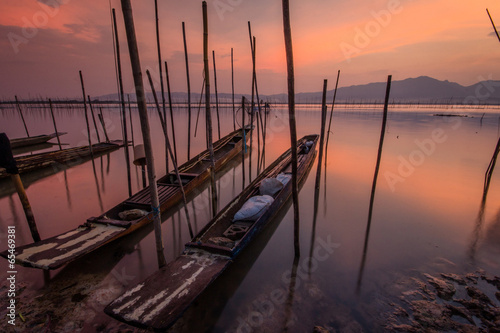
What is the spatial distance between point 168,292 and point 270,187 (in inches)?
133

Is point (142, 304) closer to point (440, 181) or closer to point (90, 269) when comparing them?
point (90, 269)

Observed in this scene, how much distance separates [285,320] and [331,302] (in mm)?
786

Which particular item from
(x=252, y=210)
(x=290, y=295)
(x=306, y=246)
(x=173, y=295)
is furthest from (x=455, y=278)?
(x=173, y=295)

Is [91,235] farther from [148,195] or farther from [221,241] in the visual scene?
[221,241]

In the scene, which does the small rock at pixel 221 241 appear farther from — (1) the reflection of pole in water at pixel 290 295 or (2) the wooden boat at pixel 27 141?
(2) the wooden boat at pixel 27 141

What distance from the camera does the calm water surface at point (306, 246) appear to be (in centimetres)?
310

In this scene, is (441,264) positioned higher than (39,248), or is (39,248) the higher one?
(39,248)

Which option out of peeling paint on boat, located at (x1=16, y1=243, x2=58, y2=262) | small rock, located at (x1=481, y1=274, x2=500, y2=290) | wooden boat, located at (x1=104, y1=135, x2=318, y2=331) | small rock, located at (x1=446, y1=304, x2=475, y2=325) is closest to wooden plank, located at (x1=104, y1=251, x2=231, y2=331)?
wooden boat, located at (x1=104, y1=135, x2=318, y2=331)

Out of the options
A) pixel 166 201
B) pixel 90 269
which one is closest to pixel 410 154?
pixel 166 201

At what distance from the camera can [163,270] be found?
3191 millimetres

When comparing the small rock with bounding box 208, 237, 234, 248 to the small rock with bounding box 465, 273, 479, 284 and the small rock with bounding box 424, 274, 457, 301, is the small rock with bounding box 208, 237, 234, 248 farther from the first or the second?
the small rock with bounding box 465, 273, 479, 284

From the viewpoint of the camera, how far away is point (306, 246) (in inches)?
189

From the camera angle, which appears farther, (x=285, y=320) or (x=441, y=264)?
(x=441, y=264)

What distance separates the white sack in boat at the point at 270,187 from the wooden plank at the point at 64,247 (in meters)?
3.12
